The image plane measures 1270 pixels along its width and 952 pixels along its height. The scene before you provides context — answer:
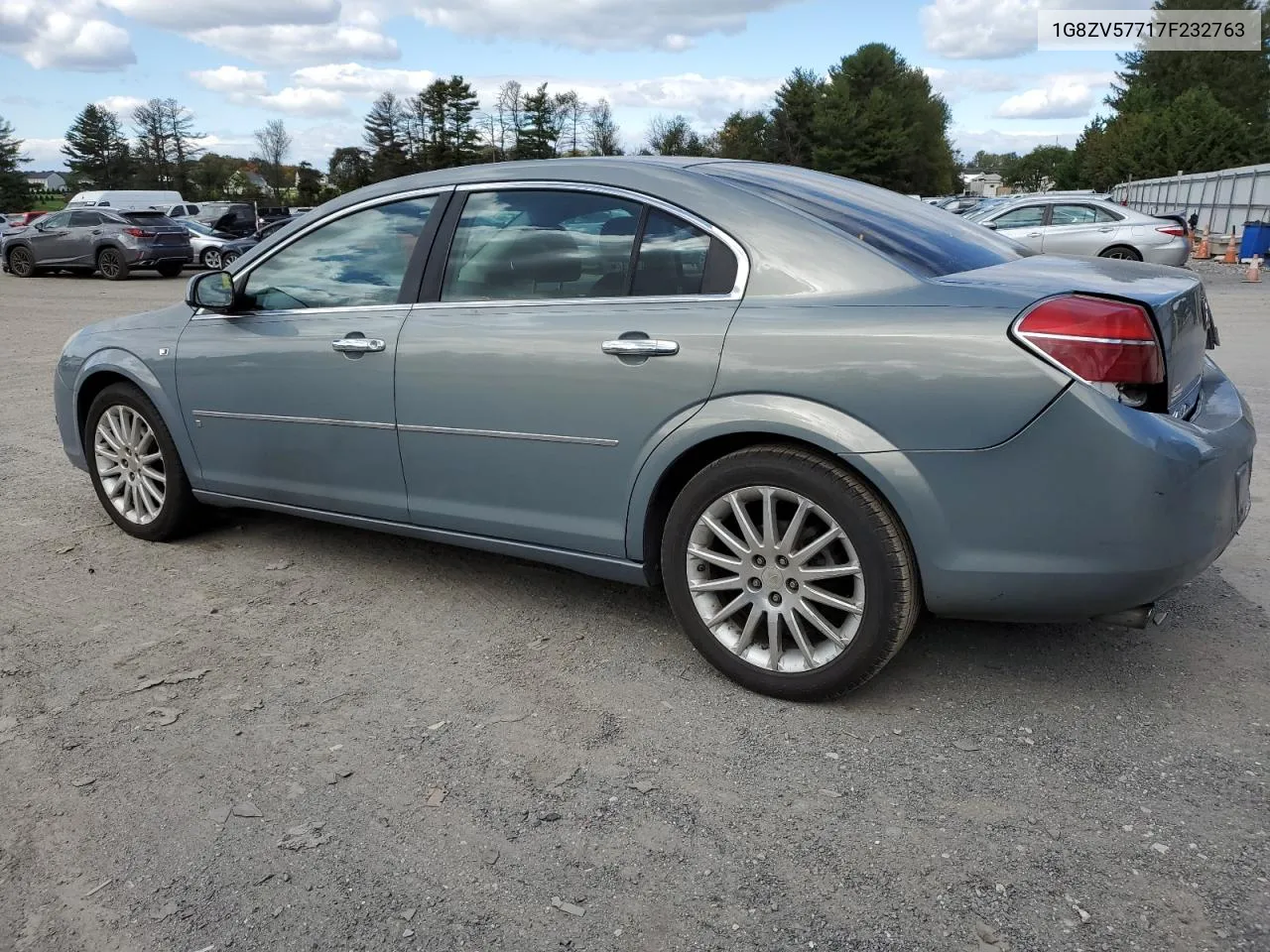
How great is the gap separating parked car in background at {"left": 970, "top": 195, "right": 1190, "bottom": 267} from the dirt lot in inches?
572

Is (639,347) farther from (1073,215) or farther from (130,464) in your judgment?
(1073,215)

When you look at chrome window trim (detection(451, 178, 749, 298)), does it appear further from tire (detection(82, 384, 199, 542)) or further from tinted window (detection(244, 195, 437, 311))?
tire (detection(82, 384, 199, 542))

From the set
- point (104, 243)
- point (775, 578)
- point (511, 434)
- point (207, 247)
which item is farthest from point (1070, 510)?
point (207, 247)

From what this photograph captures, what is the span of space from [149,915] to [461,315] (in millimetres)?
2144

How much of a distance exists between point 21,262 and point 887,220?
26775 mm

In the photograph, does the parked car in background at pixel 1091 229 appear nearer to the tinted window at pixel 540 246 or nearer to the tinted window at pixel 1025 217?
the tinted window at pixel 1025 217

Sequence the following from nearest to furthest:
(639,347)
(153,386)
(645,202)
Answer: (639,347) < (645,202) < (153,386)

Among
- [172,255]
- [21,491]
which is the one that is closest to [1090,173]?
[172,255]

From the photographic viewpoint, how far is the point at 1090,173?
7800cm

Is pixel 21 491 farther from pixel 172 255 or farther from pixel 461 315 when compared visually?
pixel 172 255

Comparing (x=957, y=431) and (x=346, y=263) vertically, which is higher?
(x=346, y=263)

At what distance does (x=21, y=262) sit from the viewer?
2541 cm

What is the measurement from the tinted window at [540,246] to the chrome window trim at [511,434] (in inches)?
18.5

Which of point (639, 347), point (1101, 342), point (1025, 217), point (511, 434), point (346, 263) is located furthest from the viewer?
point (1025, 217)
